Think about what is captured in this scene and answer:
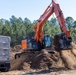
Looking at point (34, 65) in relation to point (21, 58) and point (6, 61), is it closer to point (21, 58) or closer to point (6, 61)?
point (21, 58)

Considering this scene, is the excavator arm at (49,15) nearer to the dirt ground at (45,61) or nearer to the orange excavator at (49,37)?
the orange excavator at (49,37)

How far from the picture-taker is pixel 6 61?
1997cm

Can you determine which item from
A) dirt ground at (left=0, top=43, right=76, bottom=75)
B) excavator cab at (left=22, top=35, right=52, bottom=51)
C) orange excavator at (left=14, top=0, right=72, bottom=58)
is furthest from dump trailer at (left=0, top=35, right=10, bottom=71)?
excavator cab at (left=22, top=35, right=52, bottom=51)

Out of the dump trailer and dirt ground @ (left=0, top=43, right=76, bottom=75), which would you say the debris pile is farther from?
the dump trailer

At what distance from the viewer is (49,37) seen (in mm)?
26797

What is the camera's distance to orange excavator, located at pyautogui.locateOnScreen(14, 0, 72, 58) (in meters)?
23.2

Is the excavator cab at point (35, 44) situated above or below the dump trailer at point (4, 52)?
above

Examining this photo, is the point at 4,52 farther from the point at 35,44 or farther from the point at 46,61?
the point at 35,44

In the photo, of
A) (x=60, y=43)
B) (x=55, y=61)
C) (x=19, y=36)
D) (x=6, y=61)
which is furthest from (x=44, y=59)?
(x=19, y=36)

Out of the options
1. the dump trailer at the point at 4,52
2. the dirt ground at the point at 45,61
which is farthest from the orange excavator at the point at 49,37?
the dump trailer at the point at 4,52

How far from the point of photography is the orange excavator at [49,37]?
23.2 metres

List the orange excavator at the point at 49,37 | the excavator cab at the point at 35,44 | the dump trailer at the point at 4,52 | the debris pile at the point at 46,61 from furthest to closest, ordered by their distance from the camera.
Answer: the excavator cab at the point at 35,44 → the debris pile at the point at 46,61 → the orange excavator at the point at 49,37 → the dump trailer at the point at 4,52

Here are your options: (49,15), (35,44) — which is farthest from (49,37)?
(49,15)

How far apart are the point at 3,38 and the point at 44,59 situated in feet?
23.1
